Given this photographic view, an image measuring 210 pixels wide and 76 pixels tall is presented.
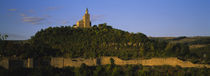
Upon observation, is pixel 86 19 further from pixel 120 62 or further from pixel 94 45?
pixel 120 62

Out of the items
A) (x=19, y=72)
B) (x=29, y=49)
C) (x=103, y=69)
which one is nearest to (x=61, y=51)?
(x=29, y=49)

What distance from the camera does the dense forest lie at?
42.6 meters

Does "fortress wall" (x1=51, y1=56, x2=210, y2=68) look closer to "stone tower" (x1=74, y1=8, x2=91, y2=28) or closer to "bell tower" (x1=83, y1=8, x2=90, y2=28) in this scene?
"stone tower" (x1=74, y1=8, x2=91, y2=28)

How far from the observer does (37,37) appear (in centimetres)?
5000

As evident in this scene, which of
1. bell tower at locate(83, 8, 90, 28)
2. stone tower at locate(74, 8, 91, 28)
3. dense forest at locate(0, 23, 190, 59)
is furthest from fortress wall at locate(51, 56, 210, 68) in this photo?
bell tower at locate(83, 8, 90, 28)

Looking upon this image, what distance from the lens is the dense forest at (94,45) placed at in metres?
42.6

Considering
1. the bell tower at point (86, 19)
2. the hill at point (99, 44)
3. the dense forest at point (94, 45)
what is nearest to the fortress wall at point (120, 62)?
the dense forest at point (94, 45)

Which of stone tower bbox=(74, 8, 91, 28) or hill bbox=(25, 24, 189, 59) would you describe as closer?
hill bbox=(25, 24, 189, 59)

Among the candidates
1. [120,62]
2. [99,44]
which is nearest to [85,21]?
[99,44]

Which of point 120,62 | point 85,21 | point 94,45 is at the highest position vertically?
point 85,21

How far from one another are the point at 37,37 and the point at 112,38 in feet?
41.6

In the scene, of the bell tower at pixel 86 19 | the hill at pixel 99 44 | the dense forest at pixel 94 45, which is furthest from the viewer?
the bell tower at pixel 86 19

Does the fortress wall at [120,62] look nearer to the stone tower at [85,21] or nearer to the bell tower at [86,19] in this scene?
the stone tower at [85,21]

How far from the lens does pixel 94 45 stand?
4731 centimetres
